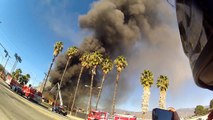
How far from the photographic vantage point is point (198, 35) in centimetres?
222

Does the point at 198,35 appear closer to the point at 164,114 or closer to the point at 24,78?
the point at 164,114

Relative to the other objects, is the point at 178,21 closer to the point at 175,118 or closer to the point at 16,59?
the point at 175,118

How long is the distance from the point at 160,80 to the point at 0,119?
44731 millimetres

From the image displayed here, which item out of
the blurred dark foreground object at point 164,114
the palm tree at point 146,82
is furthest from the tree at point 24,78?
the blurred dark foreground object at point 164,114

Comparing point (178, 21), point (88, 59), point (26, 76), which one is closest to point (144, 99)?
point (88, 59)

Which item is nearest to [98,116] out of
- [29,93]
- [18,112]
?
[29,93]

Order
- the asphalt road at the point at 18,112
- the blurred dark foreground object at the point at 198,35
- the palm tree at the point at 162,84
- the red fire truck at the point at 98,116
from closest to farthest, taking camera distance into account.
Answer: the blurred dark foreground object at the point at 198,35 → the asphalt road at the point at 18,112 → the red fire truck at the point at 98,116 → the palm tree at the point at 162,84

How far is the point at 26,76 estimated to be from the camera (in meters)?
133

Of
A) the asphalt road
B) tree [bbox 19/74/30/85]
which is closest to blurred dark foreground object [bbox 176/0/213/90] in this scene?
the asphalt road

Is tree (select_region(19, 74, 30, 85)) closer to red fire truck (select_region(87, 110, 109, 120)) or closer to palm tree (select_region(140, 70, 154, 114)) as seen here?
palm tree (select_region(140, 70, 154, 114))

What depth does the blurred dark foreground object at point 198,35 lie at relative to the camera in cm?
190

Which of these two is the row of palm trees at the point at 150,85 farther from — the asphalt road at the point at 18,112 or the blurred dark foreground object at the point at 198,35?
the blurred dark foreground object at the point at 198,35

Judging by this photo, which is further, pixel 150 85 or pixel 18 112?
A: pixel 150 85

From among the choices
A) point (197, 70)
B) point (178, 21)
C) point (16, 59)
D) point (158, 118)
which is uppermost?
point (16, 59)
